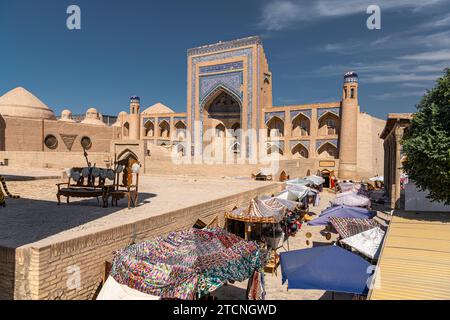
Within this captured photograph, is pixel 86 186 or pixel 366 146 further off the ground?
pixel 366 146

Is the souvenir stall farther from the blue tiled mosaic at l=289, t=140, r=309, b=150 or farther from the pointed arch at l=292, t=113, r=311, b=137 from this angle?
the pointed arch at l=292, t=113, r=311, b=137

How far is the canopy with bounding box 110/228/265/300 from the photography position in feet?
16.0

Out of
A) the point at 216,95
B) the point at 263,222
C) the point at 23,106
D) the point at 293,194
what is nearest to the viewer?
the point at 263,222

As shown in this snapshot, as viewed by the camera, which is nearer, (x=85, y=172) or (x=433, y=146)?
(x=85, y=172)

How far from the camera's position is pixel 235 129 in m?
35.8

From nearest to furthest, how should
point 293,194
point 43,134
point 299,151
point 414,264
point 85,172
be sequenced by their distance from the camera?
point 414,264, point 85,172, point 293,194, point 43,134, point 299,151

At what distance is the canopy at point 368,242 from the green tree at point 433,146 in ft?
14.8

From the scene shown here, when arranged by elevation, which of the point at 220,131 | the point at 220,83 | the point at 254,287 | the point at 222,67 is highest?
the point at 222,67

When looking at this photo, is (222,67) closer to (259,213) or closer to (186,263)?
(259,213)

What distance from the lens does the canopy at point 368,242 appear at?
6974 mm

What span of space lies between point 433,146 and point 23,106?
106 ft

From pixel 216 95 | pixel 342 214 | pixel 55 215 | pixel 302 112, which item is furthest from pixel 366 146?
pixel 55 215

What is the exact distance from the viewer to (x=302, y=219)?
48.2 feet
